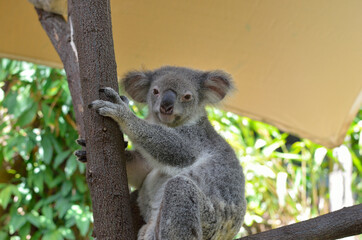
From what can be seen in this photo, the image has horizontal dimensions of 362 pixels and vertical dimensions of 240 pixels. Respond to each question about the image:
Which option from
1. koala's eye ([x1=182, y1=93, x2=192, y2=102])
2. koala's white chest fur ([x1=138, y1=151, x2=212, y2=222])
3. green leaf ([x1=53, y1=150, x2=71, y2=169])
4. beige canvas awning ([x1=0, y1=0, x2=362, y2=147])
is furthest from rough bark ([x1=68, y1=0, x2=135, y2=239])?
green leaf ([x1=53, y1=150, x2=71, y2=169])

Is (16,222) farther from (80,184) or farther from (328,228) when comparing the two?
(328,228)

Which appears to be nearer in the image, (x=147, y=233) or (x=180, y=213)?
(x=180, y=213)

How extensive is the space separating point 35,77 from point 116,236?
263 centimetres

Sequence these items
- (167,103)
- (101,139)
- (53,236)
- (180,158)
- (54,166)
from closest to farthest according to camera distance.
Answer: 1. (101,139)
2. (180,158)
3. (167,103)
4. (53,236)
5. (54,166)

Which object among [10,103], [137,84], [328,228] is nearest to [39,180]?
[10,103]

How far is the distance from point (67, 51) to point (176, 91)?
0.67 m

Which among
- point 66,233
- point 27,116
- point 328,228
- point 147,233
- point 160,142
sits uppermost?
point 160,142

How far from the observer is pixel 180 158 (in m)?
2.28

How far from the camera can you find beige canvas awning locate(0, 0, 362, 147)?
3041 mm

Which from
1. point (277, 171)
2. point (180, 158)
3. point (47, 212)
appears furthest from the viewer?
point (277, 171)

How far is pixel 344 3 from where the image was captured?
Answer: 2859mm

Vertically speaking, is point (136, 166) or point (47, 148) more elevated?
point (136, 166)

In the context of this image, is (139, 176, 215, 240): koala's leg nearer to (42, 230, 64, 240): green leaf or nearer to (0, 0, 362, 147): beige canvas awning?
(0, 0, 362, 147): beige canvas awning

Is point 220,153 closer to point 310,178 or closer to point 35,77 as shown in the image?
point 35,77
